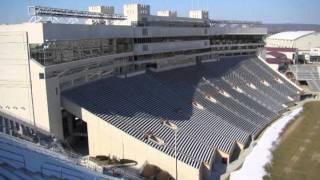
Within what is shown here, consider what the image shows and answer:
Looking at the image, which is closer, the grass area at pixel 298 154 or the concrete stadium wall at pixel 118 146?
the concrete stadium wall at pixel 118 146

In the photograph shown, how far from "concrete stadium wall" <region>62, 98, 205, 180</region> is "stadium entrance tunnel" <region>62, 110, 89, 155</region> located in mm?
1648

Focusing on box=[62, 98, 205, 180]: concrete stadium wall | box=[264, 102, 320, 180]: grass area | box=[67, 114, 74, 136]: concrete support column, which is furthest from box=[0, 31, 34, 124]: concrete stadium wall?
box=[264, 102, 320, 180]: grass area

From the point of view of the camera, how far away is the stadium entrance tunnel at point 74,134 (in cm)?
2416

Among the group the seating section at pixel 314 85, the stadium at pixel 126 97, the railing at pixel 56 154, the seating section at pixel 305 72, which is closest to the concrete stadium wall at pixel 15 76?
the stadium at pixel 126 97

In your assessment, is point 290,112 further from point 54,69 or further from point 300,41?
point 300,41

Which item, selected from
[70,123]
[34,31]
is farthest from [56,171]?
[34,31]

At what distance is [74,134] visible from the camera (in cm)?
2497

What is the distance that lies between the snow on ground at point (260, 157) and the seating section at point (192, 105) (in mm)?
1091

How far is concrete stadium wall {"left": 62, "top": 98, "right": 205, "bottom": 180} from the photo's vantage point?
2170 centimetres

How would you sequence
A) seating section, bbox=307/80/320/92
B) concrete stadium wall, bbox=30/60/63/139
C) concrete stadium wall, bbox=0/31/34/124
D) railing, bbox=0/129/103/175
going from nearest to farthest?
railing, bbox=0/129/103/175 → concrete stadium wall, bbox=30/60/63/139 → concrete stadium wall, bbox=0/31/34/124 → seating section, bbox=307/80/320/92

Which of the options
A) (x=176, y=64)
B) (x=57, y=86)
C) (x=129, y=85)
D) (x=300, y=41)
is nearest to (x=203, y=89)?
(x=176, y=64)

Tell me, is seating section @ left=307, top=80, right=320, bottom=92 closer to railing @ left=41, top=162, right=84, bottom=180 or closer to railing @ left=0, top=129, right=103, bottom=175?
railing @ left=0, top=129, right=103, bottom=175

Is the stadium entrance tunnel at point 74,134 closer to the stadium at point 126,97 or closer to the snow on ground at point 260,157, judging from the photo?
the stadium at point 126,97

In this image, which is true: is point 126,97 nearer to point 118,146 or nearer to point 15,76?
point 118,146
